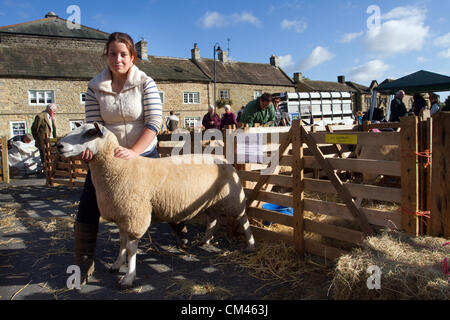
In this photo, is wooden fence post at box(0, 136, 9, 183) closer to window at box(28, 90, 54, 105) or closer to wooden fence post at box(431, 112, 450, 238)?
wooden fence post at box(431, 112, 450, 238)

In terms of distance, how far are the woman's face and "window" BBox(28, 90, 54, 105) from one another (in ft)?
83.9

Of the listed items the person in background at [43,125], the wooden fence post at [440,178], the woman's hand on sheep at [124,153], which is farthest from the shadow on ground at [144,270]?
the person in background at [43,125]

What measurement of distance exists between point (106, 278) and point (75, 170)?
628 centimetres

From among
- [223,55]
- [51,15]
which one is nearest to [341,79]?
[223,55]

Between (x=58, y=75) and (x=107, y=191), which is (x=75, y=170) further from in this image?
(x=58, y=75)

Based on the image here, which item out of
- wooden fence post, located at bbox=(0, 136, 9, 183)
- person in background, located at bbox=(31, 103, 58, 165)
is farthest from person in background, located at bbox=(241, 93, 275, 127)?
wooden fence post, located at bbox=(0, 136, 9, 183)

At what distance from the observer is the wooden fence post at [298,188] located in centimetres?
359

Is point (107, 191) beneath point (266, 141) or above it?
beneath

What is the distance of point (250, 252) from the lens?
12.6ft

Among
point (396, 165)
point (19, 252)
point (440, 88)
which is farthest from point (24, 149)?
point (440, 88)

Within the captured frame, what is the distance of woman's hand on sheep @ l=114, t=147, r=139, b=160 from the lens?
113 inches

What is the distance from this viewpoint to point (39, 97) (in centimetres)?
2473

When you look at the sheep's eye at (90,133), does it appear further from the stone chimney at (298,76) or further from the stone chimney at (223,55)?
the stone chimney at (298,76)

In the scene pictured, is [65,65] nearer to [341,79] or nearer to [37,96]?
[37,96]
